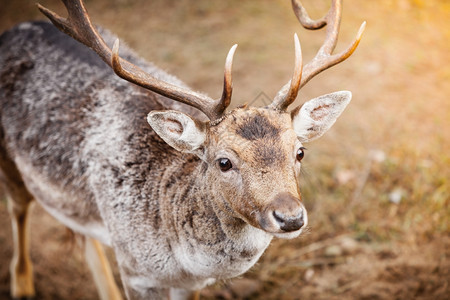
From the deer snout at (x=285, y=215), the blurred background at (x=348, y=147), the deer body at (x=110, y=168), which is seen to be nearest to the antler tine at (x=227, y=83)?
the deer body at (x=110, y=168)

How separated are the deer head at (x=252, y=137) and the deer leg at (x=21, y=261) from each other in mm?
2516

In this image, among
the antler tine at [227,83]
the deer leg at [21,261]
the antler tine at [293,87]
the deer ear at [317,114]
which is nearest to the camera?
the antler tine at [227,83]

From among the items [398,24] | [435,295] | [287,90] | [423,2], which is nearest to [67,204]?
[287,90]

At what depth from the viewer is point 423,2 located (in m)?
8.30

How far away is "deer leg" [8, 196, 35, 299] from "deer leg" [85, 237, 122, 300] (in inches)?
29.1

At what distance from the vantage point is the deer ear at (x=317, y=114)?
10.3 ft

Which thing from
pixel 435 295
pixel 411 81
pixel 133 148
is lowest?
pixel 435 295

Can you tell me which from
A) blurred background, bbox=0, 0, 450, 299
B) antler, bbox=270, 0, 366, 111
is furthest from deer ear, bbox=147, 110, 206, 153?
blurred background, bbox=0, 0, 450, 299

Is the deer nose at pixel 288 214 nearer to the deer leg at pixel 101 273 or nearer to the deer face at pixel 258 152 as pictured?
the deer face at pixel 258 152

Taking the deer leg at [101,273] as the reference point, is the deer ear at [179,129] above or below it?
above

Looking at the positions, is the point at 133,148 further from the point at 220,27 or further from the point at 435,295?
the point at 220,27

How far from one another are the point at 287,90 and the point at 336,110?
407 mm

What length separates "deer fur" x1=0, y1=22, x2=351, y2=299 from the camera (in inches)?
113

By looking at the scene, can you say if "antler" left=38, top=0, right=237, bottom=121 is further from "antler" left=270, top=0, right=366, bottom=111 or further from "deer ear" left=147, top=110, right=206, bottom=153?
"antler" left=270, top=0, right=366, bottom=111
